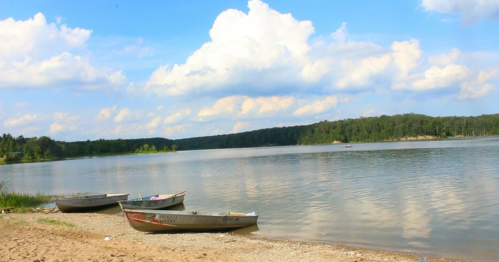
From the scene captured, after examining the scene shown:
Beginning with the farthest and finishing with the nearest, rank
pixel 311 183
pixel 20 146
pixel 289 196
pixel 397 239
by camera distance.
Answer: pixel 20 146
pixel 311 183
pixel 289 196
pixel 397 239

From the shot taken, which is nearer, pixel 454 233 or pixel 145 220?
pixel 454 233

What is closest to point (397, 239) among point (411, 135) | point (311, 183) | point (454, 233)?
point (454, 233)

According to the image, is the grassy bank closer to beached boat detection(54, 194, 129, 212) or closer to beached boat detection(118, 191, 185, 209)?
beached boat detection(54, 194, 129, 212)

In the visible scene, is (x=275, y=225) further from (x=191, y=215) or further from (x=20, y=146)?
(x=20, y=146)

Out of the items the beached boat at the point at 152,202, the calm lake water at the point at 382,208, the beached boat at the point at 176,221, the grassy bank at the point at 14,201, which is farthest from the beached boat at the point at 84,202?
the beached boat at the point at 176,221

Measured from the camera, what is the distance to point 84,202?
28.8 metres

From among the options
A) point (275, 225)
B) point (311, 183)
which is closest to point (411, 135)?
point (311, 183)

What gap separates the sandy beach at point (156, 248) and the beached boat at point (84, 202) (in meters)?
8.61

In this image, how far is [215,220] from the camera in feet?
62.8

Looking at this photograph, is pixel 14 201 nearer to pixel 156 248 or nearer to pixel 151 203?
pixel 151 203

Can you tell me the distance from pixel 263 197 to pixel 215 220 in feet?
39.8

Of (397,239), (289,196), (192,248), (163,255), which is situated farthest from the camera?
(289,196)

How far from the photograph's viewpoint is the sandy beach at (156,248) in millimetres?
12305

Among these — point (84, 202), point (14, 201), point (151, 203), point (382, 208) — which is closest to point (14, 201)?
point (14, 201)
